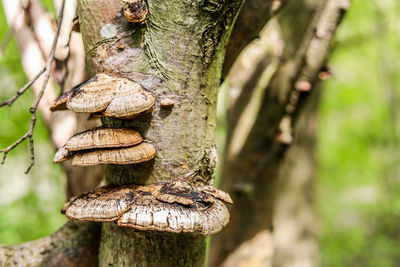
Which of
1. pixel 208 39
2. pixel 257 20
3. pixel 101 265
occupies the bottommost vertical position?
pixel 101 265

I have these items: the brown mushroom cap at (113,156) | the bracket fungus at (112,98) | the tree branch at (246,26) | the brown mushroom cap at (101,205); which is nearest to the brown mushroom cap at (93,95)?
the bracket fungus at (112,98)

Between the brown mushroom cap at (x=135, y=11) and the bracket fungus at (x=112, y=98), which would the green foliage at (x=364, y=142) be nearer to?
the brown mushroom cap at (x=135, y=11)

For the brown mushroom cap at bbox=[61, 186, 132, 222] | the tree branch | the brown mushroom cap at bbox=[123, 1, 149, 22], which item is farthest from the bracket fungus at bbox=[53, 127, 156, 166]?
the tree branch

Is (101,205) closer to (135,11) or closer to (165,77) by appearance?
(165,77)

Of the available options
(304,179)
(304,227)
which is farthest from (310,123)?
(304,227)

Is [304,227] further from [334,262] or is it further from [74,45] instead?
[334,262]

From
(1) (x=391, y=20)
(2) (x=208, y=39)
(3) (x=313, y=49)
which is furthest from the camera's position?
(1) (x=391, y=20)

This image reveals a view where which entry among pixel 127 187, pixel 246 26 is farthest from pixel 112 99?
pixel 246 26
